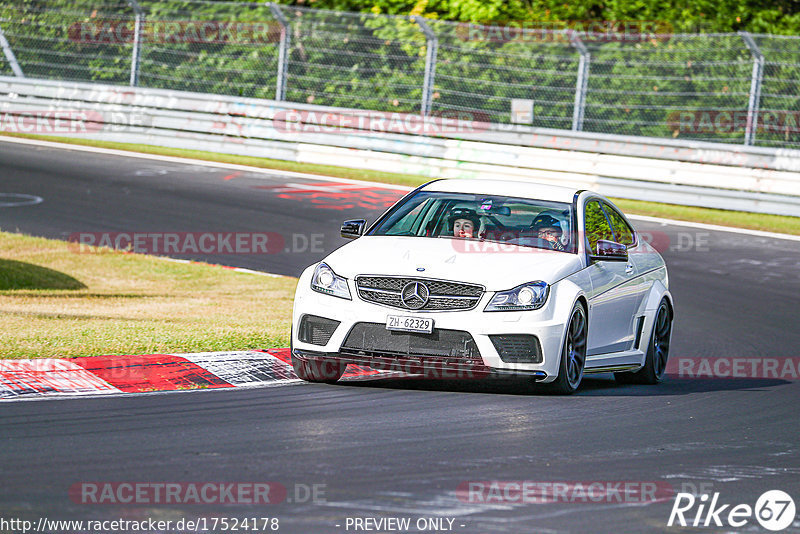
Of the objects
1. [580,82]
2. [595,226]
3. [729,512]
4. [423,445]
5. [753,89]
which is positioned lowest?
[423,445]

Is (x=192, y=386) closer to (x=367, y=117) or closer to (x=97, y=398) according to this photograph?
(x=97, y=398)

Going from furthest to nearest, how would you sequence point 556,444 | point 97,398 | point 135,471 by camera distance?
point 97,398 → point 556,444 → point 135,471

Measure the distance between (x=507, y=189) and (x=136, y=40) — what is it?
1791cm

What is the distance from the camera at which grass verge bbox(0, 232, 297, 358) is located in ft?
32.9

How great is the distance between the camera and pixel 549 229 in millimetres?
9875

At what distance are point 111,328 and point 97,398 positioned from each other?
2.78 meters

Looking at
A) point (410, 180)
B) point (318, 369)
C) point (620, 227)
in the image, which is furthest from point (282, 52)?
point (318, 369)

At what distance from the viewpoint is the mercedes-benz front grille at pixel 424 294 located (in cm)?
868

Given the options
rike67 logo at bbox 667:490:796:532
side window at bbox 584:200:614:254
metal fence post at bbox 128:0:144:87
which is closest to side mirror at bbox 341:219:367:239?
side window at bbox 584:200:614:254

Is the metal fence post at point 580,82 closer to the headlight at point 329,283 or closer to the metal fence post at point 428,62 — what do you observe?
the metal fence post at point 428,62

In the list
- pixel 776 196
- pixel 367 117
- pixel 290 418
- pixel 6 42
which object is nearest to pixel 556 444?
pixel 290 418

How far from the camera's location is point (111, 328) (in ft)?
35.7

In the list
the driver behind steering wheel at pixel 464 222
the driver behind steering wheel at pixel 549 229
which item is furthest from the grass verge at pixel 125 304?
the driver behind steering wheel at pixel 549 229

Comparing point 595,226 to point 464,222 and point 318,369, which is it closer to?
point 464,222
